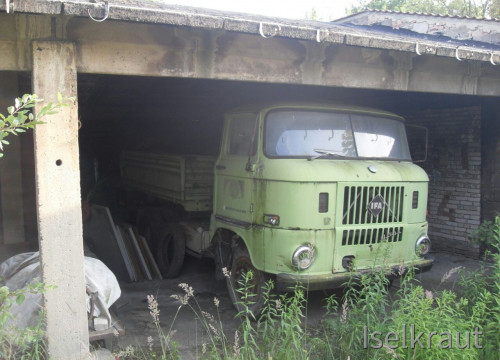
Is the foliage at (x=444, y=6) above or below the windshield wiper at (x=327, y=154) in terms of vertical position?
above

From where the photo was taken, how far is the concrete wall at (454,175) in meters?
7.80

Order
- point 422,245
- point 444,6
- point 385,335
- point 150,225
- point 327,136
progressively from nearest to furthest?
point 385,335
point 327,136
point 422,245
point 150,225
point 444,6

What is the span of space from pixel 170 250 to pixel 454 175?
4.99 meters

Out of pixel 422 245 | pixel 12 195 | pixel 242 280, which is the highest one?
pixel 12 195

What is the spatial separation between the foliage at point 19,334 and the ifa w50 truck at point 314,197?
6.33 feet

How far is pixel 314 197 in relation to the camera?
4789 mm

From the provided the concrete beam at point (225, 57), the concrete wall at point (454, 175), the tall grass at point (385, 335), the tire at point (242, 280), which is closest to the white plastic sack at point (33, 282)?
the tall grass at point (385, 335)

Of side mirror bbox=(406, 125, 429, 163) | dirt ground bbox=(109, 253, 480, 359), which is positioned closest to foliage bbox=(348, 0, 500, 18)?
side mirror bbox=(406, 125, 429, 163)

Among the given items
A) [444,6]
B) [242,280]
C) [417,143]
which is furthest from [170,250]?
[444,6]

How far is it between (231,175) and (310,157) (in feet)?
3.52

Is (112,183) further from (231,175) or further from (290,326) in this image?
(290,326)

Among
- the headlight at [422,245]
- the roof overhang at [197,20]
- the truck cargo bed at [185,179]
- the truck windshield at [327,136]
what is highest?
the roof overhang at [197,20]

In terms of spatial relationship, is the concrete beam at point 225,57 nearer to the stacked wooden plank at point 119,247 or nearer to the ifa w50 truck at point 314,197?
the ifa w50 truck at point 314,197

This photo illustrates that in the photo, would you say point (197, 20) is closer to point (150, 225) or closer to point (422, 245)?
point (422, 245)
